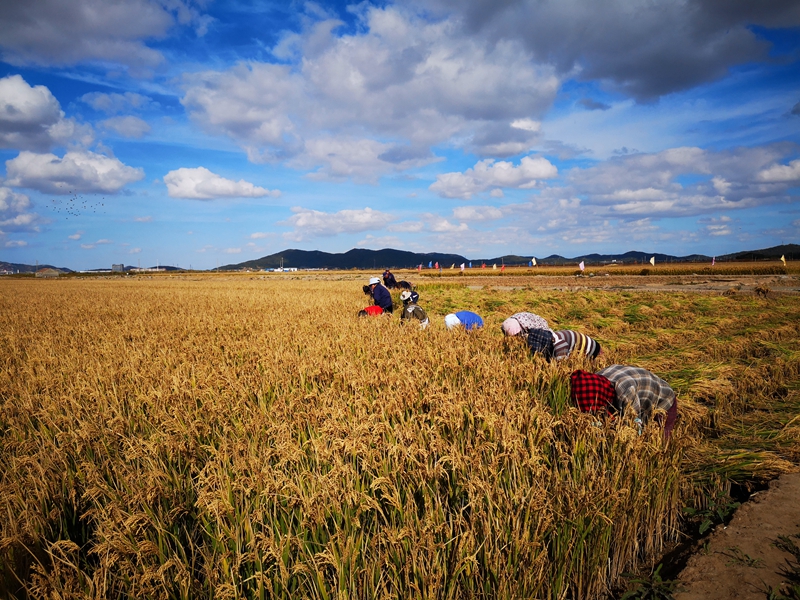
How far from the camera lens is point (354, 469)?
2.73 metres

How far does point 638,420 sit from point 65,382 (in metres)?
6.92

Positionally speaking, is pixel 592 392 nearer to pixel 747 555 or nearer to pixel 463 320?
pixel 747 555

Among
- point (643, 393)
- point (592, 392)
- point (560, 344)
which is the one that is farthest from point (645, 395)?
point (560, 344)

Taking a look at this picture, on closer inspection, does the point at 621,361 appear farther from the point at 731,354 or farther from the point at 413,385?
the point at 413,385

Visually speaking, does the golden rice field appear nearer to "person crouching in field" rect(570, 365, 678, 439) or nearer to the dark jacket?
"person crouching in field" rect(570, 365, 678, 439)

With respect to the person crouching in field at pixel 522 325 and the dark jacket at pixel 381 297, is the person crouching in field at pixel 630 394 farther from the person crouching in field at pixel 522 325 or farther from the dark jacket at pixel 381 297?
the dark jacket at pixel 381 297

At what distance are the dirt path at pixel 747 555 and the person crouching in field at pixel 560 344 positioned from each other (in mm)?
2834

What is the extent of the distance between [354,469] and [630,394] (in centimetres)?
301

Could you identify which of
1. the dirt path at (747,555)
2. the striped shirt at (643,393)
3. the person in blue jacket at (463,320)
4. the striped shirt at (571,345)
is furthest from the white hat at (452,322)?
the dirt path at (747,555)

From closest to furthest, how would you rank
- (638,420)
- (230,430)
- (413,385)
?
1. (230,430)
2. (638,420)
3. (413,385)

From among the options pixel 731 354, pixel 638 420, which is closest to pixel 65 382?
pixel 638 420

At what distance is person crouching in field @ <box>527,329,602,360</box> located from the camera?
5.90 m

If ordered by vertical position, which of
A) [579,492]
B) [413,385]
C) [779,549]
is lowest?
[779,549]

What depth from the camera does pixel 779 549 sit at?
Result: 8.38 feet
